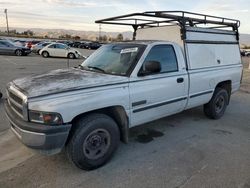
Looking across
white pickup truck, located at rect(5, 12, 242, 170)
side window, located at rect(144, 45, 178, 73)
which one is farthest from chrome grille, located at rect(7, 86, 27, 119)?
side window, located at rect(144, 45, 178, 73)

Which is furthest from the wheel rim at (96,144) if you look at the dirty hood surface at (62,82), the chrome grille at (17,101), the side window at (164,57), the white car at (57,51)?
the white car at (57,51)

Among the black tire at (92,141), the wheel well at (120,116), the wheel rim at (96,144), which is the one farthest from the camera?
the wheel well at (120,116)

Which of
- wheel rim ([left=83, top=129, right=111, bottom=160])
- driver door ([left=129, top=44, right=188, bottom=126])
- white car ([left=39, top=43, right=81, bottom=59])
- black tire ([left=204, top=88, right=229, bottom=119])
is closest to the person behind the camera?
wheel rim ([left=83, top=129, right=111, bottom=160])

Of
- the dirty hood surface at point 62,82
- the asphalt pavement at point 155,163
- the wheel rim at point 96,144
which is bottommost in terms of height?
the asphalt pavement at point 155,163

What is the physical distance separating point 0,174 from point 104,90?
6.10 ft

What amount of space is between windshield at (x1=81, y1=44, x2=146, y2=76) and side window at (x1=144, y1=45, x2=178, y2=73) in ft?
0.72

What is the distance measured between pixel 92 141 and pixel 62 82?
0.95 m

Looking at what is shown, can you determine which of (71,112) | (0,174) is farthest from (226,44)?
(0,174)

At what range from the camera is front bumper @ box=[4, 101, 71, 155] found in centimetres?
331

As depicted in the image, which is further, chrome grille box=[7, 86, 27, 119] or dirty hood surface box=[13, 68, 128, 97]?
dirty hood surface box=[13, 68, 128, 97]

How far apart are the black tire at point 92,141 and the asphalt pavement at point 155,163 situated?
0.53ft

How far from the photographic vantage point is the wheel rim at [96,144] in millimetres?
3797

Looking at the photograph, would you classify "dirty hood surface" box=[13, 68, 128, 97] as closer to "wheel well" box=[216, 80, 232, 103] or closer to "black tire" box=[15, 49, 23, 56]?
"wheel well" box=[216, 80, 232, 103]

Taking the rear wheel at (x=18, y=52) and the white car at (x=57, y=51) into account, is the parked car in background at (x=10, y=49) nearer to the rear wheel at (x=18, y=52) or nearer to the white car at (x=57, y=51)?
the rear wheel at (x=18, y=52)
